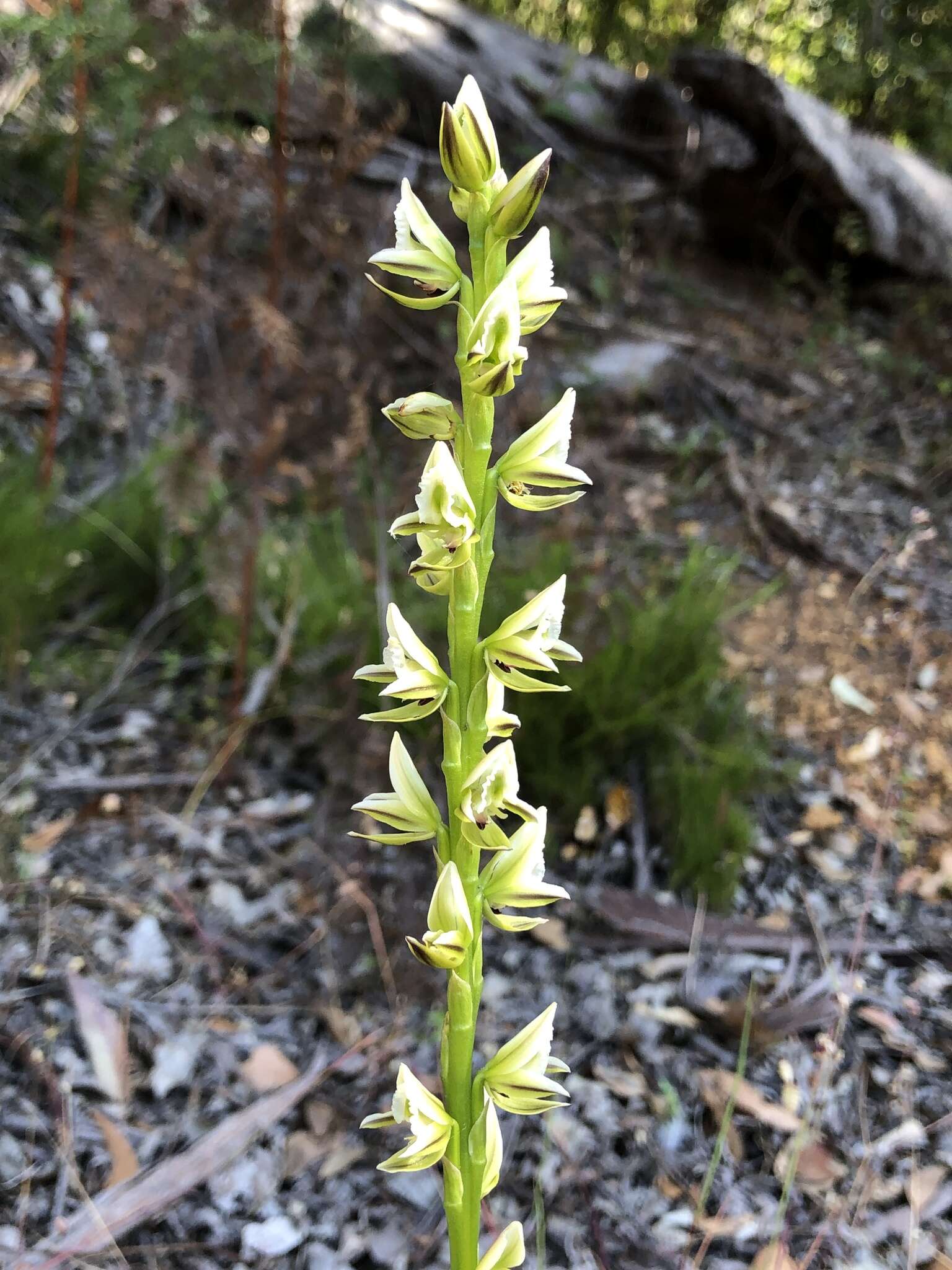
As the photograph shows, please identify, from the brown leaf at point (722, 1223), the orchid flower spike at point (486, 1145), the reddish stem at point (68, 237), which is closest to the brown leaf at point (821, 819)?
the brown leaf at point (722, 1223)

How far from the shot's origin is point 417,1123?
3.73ft

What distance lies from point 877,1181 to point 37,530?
3238 millimetres

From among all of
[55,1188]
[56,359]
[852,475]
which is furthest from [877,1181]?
[852,475]

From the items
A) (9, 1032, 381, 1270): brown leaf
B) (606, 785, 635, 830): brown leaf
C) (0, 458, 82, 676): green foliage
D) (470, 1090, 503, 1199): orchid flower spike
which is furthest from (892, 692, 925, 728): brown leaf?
(0, 458, 82, 676): green foliage

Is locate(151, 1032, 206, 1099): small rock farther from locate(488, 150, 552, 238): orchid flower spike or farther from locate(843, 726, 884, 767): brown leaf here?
locate(843, 726, 884, 767): brown leaf

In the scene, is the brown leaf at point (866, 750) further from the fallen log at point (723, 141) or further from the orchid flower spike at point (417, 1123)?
the fallen log at point (723, 141)

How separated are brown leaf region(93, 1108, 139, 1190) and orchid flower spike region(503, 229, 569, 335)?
190 centimetres

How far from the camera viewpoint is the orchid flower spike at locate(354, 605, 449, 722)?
114 cm

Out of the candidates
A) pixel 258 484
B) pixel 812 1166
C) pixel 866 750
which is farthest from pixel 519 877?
pixel 866 750

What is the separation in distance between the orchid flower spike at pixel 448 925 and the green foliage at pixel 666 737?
1.67 meters

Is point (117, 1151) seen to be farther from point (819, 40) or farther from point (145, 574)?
point (819, 40)

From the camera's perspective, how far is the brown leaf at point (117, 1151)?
1.96 metres

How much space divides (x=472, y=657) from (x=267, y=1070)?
1567 mm

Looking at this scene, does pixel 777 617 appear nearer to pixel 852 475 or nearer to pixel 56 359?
pixel 852 475
